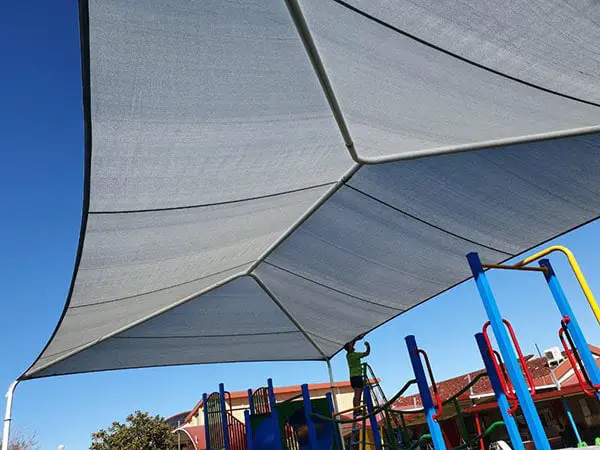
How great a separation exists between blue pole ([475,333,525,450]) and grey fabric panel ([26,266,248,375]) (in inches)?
104

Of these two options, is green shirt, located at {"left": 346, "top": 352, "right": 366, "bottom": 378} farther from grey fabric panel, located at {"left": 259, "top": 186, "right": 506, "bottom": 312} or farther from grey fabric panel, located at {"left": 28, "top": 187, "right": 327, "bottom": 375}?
grey fabric panel, located at {"left": 28, "top": 187, "right": 327, "bottom": 375}

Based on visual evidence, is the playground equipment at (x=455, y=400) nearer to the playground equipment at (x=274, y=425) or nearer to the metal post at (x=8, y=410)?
the playground equipment at (x=274, y=425)

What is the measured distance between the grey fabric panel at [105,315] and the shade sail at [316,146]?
3 centimetres

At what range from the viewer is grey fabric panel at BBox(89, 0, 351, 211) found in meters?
2.11

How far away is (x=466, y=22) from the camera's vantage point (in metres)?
2.41

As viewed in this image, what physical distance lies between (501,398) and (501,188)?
1.69m

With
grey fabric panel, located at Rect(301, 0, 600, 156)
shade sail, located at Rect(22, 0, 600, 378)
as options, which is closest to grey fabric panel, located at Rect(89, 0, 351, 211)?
shade sail, located at Rect(22, 0, 600, 378)

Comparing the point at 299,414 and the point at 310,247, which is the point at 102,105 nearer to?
the point at 310,247

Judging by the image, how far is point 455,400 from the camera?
15.5ft

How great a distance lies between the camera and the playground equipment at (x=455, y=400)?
2945 mm

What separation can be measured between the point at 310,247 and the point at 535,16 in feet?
10.1

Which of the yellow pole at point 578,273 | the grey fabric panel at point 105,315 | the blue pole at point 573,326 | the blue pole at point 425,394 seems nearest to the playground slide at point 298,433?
the grey fabric panel at point 105,315

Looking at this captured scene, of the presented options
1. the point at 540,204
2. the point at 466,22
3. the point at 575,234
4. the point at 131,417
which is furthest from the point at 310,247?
the point at 131,417

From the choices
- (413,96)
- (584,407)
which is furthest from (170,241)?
(584,407)
